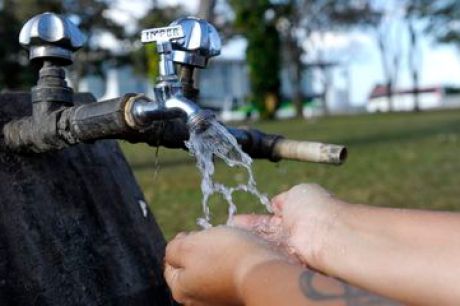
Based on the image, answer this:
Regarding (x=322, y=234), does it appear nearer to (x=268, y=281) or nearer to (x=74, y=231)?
(x=268, y=281)

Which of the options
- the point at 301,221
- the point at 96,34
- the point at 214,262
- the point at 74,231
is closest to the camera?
the point at 214,262

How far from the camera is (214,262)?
109cm

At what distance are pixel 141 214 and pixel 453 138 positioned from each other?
1269 centimetres

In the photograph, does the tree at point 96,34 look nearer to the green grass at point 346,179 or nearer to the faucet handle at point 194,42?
the green grass at point 346,179

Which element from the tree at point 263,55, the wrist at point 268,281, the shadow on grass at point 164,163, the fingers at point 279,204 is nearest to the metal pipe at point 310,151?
the fingers at point 279,204

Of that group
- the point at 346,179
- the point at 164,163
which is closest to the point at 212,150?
the point at 346,179

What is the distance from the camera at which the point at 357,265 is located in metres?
1.16

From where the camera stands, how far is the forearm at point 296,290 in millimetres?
959

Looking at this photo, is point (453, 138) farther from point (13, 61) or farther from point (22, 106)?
point (13, 61)

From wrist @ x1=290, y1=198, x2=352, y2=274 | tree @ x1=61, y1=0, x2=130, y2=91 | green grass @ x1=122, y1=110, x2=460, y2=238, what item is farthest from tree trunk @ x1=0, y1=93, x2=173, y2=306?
tree @ x1=61, y1=0, x2=130, y2=91

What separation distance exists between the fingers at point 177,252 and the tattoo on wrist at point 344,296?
0.23 metres

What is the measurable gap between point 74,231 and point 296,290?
669 mm

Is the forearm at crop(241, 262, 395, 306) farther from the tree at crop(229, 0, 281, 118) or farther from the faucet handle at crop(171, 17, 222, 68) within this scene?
the tree at crop(229, 0, 281, 118)

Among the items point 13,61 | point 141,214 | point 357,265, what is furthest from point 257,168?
point 13,61
